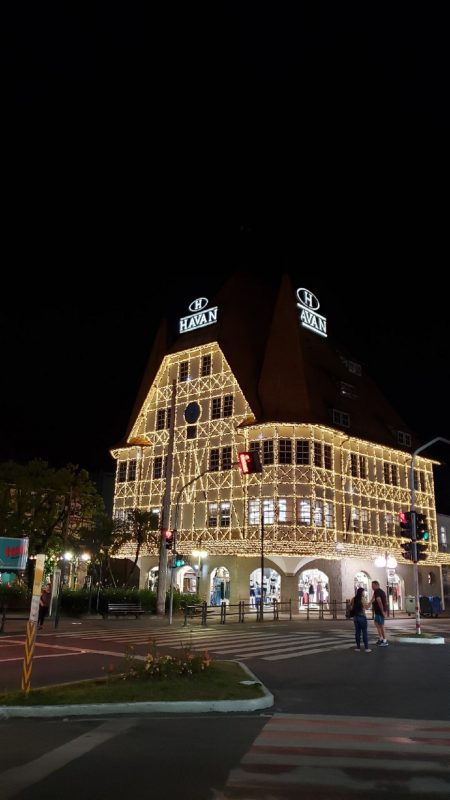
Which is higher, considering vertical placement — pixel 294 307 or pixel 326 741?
pixel 294 307

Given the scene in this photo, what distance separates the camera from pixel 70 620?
32500mm

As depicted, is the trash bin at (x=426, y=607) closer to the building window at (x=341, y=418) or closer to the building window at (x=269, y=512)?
the building window at (x=269, y=512)

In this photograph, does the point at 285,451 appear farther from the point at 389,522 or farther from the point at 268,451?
the point at 389,522

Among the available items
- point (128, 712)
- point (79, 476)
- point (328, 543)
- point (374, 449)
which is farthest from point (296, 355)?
point (128, 712)

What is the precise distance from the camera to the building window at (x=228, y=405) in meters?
47.9

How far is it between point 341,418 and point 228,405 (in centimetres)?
839

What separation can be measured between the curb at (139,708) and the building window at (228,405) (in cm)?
3805

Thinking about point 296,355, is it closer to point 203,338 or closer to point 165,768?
point 203,338

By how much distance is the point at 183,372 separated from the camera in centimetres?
5212

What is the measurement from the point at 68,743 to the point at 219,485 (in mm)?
39253

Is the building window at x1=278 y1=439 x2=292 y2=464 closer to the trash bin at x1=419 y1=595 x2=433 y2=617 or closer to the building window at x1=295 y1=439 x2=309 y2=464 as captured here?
the building window at x1=295 y1=439 x2=309 y2=464

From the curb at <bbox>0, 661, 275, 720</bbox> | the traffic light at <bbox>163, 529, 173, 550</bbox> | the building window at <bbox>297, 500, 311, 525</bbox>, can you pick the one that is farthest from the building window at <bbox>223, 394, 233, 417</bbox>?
the curb at <bbox>0, 661, 275, 720</bbox>

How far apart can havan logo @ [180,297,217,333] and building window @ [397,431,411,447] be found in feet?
59.6

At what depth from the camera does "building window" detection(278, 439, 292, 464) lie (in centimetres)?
4412
